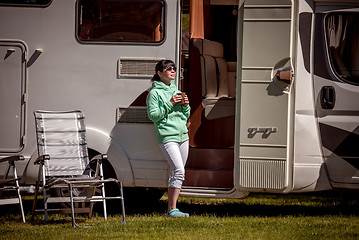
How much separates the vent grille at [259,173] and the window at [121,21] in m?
1.62

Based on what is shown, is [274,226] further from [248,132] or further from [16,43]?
[16,43]

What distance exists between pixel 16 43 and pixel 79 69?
2.41 ft

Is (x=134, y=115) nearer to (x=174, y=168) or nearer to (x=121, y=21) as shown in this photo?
(x=174, y=168)

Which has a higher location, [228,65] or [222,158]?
[228,65]

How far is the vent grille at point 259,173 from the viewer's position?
6.77 m

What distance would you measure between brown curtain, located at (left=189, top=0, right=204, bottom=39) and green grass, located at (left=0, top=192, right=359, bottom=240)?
6.83 feet

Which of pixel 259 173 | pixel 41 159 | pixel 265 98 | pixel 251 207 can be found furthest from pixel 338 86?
pixel 41 159

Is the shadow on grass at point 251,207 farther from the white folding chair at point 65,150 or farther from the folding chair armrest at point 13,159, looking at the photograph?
the folding chair armrest at point 13,159

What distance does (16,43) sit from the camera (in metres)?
7.11

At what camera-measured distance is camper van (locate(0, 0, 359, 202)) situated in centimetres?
675

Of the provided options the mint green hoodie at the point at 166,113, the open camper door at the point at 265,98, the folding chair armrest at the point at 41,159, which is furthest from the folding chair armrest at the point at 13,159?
the open camper door at the point at 265,98

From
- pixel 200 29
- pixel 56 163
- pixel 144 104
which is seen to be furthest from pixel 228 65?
pixel 56 163

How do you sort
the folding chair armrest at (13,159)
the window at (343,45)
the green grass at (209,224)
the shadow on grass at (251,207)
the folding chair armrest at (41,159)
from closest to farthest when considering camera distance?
1. the green grass at (209,224)
2. the folding chair armrest at (41,159)
3. the folding chair armrest at (13,159)
4. the window at (343,45)
5. the shadow on grass at (251,207)

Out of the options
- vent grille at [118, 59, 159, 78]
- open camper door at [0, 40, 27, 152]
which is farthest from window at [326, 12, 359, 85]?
open camper door at [0, 40, 27, 152]
